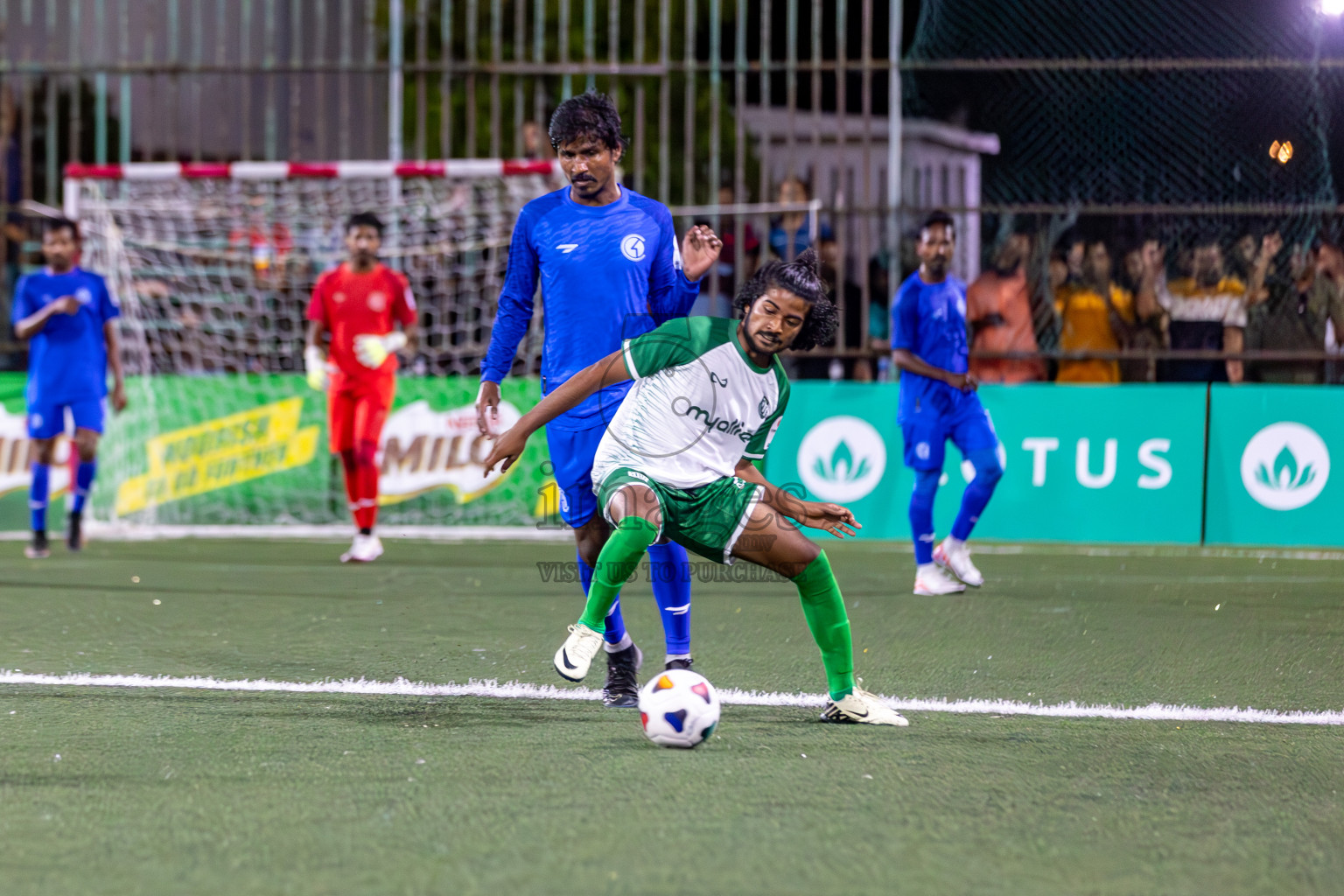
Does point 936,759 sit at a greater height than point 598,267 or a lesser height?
lesser

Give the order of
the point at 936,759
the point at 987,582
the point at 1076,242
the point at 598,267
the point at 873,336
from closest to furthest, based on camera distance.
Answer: the point at 936,759
the point at 598,267
the point at 987,582
the point at 1076,242
the point at 873,336

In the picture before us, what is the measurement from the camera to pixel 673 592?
174 inches

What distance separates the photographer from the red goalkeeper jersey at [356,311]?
855 centimetres

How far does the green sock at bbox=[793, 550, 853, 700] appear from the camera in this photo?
161 inches

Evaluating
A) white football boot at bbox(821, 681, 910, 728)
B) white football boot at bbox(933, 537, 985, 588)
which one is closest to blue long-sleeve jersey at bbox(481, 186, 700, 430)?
white football boot at bbox(821, 681, 910, 728)

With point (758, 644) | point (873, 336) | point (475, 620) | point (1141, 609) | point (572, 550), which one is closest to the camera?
point (758, 644)

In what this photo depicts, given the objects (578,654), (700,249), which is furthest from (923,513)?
(578,654)

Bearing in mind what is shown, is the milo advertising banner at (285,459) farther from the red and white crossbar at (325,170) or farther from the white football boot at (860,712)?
the white football boot at (860,712)

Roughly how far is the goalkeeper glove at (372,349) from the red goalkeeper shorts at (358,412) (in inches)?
4.5

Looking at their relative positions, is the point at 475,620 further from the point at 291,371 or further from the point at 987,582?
the point at 291,371

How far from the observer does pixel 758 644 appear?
18.3 ft

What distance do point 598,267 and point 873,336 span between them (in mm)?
6410

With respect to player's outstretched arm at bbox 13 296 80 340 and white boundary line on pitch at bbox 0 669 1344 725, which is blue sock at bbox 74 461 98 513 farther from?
white boundary line on pitch at bbox 0 669 1344 725

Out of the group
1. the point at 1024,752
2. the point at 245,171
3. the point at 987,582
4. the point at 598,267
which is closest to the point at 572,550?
the point at 987,582
